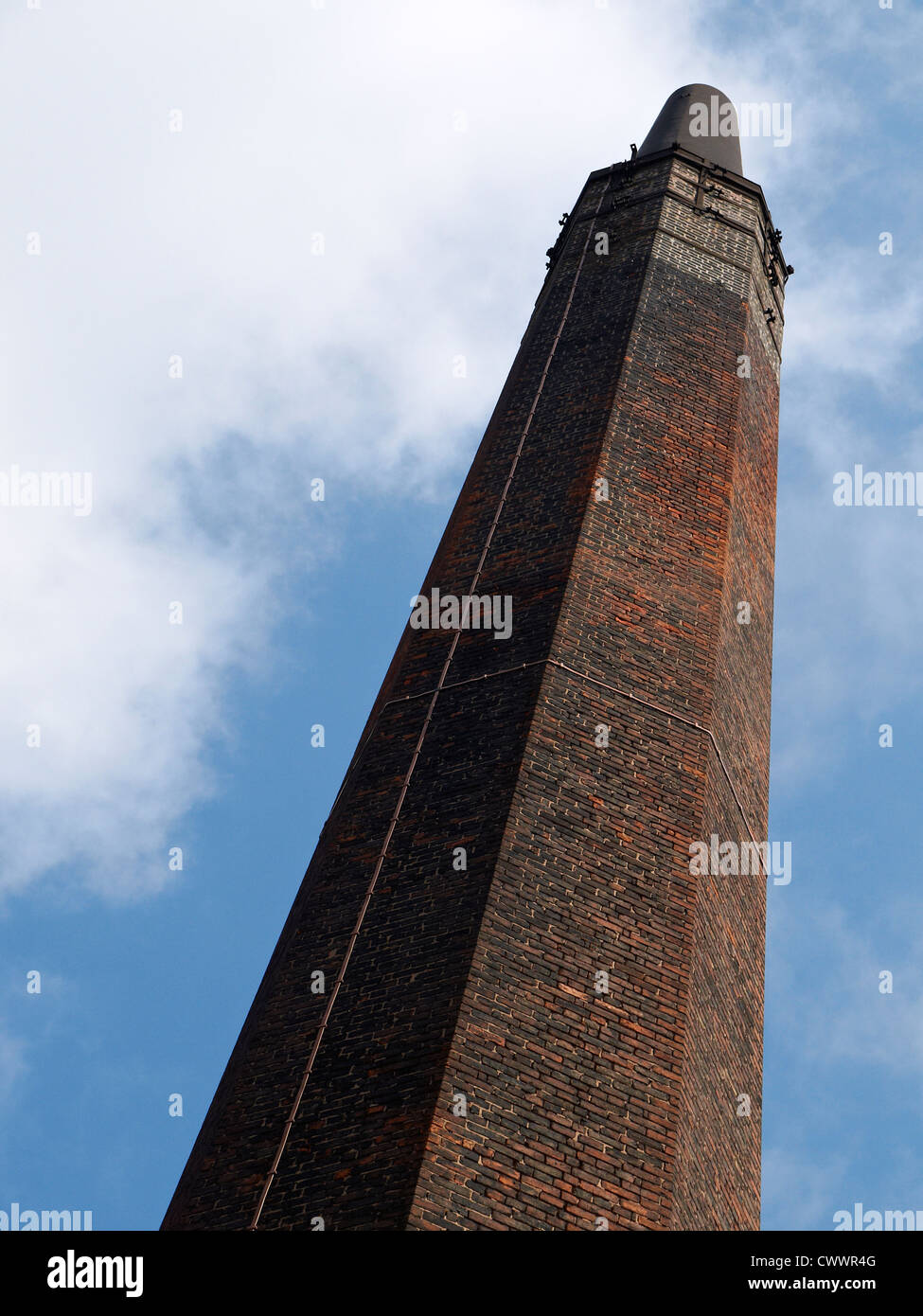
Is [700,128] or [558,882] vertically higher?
[700,128]

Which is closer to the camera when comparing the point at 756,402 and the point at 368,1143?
the point at 368,1143

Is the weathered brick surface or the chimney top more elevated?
the chimney top

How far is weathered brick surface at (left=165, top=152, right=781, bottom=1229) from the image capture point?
10.9 m

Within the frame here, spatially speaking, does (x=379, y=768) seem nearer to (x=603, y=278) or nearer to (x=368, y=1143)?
(x=368, y=1143)

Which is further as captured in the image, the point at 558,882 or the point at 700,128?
the point at 700,128

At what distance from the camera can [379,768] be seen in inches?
549

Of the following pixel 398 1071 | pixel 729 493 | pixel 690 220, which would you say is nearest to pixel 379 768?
pixel 398 1071

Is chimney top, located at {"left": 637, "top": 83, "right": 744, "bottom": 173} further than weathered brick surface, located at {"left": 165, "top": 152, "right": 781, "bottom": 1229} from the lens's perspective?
Yes

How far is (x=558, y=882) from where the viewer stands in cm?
1241

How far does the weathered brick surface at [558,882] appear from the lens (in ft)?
35.8

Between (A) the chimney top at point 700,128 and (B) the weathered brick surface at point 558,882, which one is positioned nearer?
(B) the weathered brick surface at point 558,882

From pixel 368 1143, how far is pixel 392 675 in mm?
5090

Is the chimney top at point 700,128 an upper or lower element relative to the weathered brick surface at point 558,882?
upper
